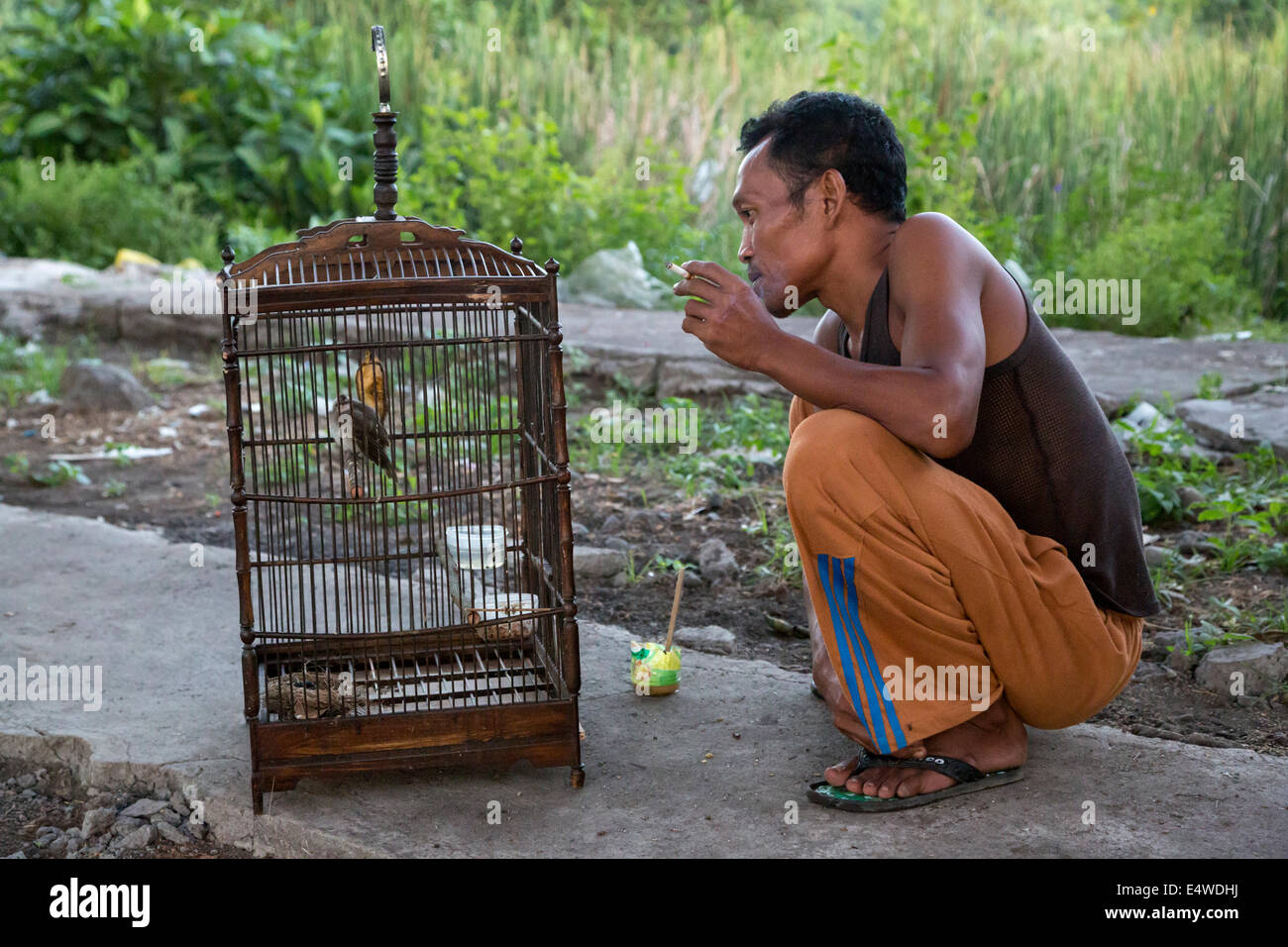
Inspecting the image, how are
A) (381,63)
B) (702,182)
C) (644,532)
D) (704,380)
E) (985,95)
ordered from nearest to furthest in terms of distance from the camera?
(381,63), (644,532), (704,380), (985,95), (702,182)

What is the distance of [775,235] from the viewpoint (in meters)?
2.43

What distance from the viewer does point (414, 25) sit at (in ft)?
32.9

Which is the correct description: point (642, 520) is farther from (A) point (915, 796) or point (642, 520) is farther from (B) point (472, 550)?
(A) point (915, 796)

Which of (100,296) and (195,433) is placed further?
(100,296)

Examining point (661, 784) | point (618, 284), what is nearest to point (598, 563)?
point (661, 784)

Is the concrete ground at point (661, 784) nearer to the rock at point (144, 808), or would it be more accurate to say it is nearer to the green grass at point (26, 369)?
the rock at point (144, 808)

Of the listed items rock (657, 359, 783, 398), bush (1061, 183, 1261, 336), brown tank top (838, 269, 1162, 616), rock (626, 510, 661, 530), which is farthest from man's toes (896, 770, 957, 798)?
bush (1061, 183, 1261, 336)

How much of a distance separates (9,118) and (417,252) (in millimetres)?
7542

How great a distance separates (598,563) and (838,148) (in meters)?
1.69

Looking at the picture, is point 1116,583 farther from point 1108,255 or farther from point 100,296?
point 100,296

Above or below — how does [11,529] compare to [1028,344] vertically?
below

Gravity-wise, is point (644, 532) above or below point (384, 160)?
below

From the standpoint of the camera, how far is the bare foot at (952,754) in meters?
2.36

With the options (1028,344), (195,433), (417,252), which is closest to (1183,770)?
(1028,344)
